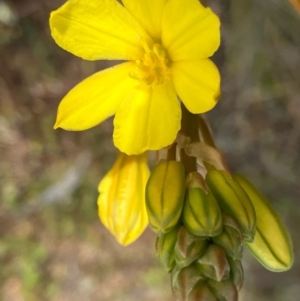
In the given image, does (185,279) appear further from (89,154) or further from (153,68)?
(89,154)

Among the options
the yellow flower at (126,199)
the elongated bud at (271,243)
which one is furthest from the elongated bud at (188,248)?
the yellow flower at (126,199)

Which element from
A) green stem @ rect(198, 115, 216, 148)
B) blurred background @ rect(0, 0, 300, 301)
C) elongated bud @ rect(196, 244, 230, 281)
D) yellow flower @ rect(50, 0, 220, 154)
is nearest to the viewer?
elongated bud @ rect(196, 244, 230, 281)

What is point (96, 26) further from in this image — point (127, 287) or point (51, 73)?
point (127, 287)

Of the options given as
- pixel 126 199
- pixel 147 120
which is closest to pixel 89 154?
pixel 126 199

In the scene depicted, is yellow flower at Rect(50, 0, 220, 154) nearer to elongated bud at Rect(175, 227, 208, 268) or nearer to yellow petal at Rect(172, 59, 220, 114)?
yellow petal at Rect(172, 59, 220, 114)

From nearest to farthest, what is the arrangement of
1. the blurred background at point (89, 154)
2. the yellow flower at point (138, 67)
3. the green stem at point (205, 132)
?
the yellow flower at point (138, 67) → the green stem at point (205, 132) → the blurred background at point (89, 154)

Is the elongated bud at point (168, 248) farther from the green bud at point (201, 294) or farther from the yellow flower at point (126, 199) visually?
the yellow flower at point (126, 199)

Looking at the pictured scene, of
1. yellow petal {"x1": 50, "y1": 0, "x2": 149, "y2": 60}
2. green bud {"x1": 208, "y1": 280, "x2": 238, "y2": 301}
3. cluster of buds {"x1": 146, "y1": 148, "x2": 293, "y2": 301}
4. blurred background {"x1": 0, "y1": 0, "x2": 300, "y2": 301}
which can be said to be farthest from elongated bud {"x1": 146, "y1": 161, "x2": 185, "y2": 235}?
blurred background {"x1": 0, "y1": 0, "x2": 300, "y2": 301}

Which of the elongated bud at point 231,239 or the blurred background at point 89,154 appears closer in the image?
the elongated bud at point 231,239
